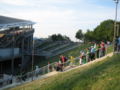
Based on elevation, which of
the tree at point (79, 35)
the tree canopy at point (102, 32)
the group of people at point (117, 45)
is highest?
the group of people at point (117, 45)

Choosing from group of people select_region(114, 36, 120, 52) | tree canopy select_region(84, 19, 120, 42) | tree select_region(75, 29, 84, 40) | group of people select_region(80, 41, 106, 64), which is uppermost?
group of people select_region(114, 36, 120, 52)

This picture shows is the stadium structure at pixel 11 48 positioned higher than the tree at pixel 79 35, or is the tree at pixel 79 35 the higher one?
the stadium structure at pixel 11 48

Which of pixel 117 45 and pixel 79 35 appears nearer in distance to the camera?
pixel 117 45

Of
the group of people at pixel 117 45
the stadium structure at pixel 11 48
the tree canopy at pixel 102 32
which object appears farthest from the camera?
the tree canopy at pixel 102 32

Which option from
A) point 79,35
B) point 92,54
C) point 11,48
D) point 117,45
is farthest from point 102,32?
point 92,54

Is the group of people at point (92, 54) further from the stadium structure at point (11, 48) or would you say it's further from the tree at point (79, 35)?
the tree at point (79, 35)

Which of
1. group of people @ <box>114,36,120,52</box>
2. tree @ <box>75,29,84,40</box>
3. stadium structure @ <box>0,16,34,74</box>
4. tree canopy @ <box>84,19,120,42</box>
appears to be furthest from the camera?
tree @ <box>75,29,84,40</box>

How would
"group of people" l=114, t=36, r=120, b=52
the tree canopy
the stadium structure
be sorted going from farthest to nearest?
the tree canopy, the stadium structure, "group of people" l=114, t=36, r=120, b=52

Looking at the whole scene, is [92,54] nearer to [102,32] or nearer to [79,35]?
[102,32]

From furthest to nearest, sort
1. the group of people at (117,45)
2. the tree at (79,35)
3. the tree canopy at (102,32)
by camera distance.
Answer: the tree at (79,35) → the tree canopy at (102,32) → the group of people at (117,45)

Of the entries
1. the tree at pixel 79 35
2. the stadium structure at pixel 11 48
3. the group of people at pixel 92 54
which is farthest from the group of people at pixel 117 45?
the tree at pixel 79 35

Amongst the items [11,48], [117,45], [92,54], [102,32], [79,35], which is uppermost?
[117,45]

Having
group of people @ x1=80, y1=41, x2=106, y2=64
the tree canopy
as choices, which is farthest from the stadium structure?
the tree canopy

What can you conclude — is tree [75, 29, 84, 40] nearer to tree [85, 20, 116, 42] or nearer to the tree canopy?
the tree canopy
